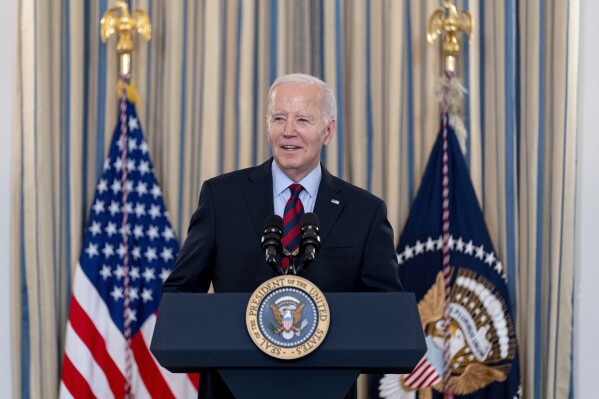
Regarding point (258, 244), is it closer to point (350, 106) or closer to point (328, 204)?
point (328, 204)

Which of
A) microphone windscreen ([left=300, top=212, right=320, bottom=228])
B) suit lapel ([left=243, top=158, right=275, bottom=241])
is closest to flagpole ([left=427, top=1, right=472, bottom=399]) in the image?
suit lapel ([left=243, top=158, right=275, bottom=241])

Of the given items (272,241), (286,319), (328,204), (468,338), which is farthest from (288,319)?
(468,338)

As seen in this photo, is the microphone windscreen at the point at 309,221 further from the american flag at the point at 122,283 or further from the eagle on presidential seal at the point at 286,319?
the american flag at the point at 122,283

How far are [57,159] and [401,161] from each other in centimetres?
168

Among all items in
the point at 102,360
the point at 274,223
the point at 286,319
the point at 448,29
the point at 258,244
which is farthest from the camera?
the point at 448,29

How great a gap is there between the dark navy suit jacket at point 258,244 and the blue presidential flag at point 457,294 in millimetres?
1901

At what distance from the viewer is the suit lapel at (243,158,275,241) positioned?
9.78 ft

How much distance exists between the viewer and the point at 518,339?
497cm

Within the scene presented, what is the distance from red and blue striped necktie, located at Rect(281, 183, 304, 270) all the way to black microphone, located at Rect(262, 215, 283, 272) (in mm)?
380

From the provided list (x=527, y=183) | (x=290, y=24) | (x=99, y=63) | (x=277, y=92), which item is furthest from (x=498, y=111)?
(x=277, y=92)

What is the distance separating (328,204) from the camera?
3.00 metres

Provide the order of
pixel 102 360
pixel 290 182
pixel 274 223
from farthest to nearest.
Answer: pixel 102 360 < pixel 290 182 < pixel 274 223

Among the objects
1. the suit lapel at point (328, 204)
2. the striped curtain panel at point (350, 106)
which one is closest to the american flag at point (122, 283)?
the striped curtain panel at point (350, 106)

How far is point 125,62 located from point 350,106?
113 cm
